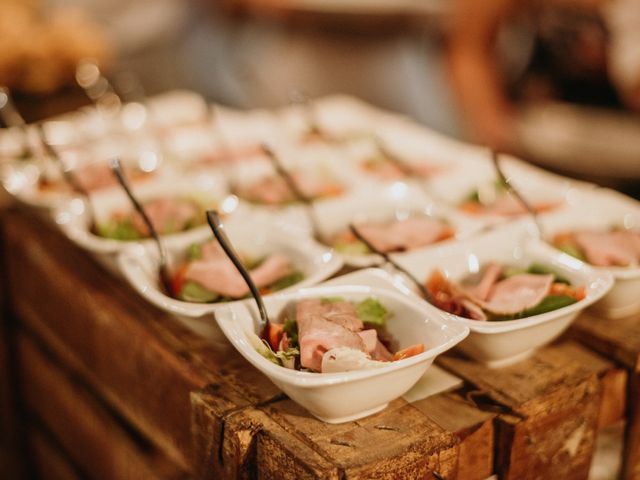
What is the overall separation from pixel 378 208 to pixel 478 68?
2319mm

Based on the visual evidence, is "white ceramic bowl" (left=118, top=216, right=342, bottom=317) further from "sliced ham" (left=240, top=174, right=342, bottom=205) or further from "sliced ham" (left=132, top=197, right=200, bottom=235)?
"sliced ham" (left=240, top=174, right=342, bottom=205)

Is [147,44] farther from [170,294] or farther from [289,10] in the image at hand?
[170,294]

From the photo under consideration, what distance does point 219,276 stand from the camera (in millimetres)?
1556

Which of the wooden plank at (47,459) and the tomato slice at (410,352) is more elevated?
the tomato slice at (410,352)

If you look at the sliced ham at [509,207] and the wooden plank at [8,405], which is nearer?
the sliced ham at [509,207]

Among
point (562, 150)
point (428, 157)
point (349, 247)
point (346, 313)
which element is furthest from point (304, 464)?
point (562, 150)

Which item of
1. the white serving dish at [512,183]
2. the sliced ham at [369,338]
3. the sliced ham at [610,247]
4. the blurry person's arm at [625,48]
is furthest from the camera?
the blurry person's arm at [625,48]

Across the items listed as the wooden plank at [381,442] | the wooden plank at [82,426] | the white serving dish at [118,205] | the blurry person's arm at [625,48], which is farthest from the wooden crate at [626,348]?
the blurry person's arm at [625,48]

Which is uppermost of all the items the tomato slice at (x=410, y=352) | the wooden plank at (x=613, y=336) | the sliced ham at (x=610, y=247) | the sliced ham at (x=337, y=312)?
the sliced ham at (x=337, y=312)

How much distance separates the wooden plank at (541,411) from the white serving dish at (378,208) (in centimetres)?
52

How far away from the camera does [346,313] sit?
137 cm

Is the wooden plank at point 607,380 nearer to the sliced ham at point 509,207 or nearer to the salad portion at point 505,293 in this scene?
the salad portion at point 505,293

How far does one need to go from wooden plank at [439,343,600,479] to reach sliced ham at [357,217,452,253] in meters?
0.34

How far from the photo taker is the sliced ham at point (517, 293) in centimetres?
143
